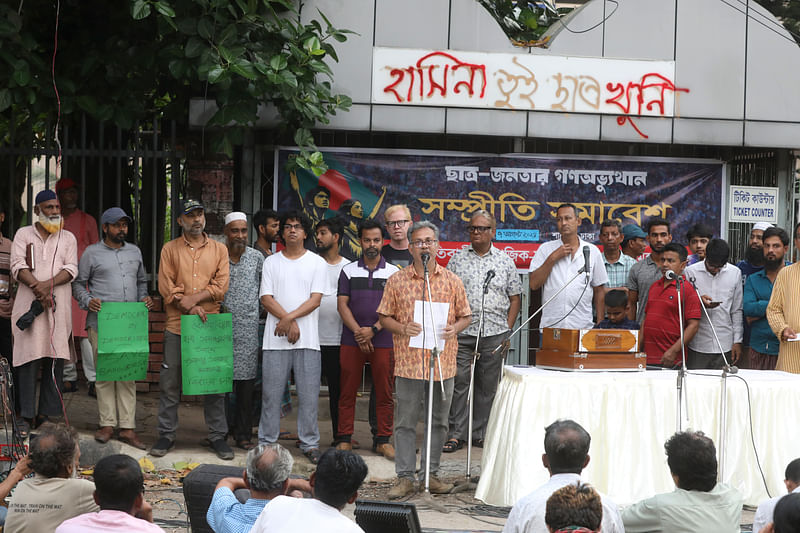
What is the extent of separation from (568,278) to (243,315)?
2705 millimetres

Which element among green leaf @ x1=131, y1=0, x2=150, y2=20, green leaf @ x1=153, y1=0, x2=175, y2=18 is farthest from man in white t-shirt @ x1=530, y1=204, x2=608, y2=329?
green leaf @ x1=131, y1=0, x2=150, y2=20

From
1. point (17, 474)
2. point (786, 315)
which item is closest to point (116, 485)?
point (17, 474)

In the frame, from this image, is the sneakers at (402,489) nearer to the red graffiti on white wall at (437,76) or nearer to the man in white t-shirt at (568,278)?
the man in white t-shirt at (568,278)

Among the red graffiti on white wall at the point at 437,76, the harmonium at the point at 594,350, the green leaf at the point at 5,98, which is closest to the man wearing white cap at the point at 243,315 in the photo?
the green leaf at the point at 5,98

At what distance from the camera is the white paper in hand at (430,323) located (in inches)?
285

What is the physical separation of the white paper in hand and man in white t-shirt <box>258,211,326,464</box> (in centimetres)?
110

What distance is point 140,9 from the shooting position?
789cm

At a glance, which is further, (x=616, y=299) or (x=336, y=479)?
(x=616, y=299)

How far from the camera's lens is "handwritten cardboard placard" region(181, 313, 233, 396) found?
26.1ft

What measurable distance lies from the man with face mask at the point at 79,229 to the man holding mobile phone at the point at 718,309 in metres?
5.39

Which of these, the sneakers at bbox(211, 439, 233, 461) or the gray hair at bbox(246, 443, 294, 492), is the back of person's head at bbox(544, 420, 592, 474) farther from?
the sneakers at bbox(211, 439, 233, 461)

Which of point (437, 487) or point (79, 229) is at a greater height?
point (79, 229)

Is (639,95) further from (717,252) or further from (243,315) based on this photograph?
(243,315)

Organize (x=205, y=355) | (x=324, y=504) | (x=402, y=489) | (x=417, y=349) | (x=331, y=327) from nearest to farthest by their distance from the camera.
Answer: (x=324, y=504) → (x=402, y=489) → (x=417, y=349) → (x=205, y=355) → (x=331, y=327)
